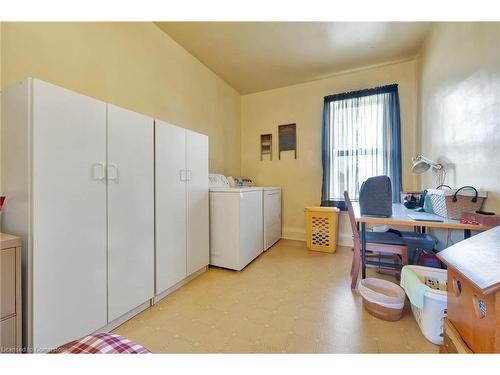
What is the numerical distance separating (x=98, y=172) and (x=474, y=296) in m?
1.88

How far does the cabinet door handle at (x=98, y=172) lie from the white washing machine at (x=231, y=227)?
1.17 meters

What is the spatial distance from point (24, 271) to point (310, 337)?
5.35 feet

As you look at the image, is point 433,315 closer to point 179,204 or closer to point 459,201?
point 459,201

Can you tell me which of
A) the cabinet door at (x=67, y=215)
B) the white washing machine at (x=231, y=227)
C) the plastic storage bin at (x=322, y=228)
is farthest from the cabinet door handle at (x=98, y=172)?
the plastic storage bin at (x=322, y=228)

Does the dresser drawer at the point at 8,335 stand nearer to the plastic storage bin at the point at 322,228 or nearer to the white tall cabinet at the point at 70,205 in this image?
the white tall cabinet at the point at 70,205

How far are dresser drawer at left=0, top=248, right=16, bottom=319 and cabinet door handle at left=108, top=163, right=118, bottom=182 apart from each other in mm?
562

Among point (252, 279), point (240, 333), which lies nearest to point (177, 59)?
point (252, 279)

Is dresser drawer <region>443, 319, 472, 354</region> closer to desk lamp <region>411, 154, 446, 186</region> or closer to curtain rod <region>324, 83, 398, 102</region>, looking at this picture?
desk lamp <region>411, 154, 446, 186</region>

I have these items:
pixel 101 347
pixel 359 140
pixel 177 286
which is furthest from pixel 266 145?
pixel 101 347

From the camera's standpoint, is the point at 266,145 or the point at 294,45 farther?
the point at 266,145

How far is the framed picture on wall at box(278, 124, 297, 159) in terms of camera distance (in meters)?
3.58

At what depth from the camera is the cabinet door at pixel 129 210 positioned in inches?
53.9

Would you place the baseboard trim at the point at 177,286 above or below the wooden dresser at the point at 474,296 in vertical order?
below

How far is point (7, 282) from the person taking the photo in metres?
0.94
